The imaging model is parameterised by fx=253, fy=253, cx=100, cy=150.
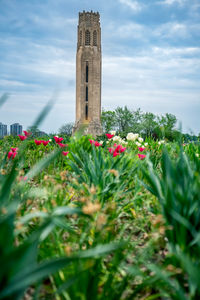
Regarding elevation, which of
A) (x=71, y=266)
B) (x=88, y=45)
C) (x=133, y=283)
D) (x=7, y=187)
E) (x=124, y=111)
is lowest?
(x=133, y=283)

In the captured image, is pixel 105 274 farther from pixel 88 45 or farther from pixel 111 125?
pixel 88 45

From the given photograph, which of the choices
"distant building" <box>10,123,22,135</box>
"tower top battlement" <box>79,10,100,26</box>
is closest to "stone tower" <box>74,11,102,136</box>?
"tower top battlement" <box>79,10,100,26</box>

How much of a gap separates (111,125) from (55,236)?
148 feet

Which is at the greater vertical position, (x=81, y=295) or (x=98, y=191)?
(x=98, y=191)

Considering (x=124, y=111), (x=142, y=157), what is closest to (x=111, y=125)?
(x=124, y=111)

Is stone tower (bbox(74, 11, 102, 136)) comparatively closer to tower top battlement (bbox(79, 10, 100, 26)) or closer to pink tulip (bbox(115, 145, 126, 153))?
tower top battlement (bbox(79, 10, 100, 26))

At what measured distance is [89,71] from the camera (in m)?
47.3

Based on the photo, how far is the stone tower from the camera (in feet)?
153

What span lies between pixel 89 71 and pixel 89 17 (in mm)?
10640

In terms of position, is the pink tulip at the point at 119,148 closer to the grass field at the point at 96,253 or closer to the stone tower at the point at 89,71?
the grass field at the point at 96,253

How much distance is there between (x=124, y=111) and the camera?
43.1m

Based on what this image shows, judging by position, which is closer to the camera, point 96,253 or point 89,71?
point 96,253

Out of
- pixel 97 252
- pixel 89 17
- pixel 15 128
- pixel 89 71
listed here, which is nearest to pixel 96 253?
pixel 97 252

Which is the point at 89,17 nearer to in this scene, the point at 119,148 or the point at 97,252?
the point at 119,148
